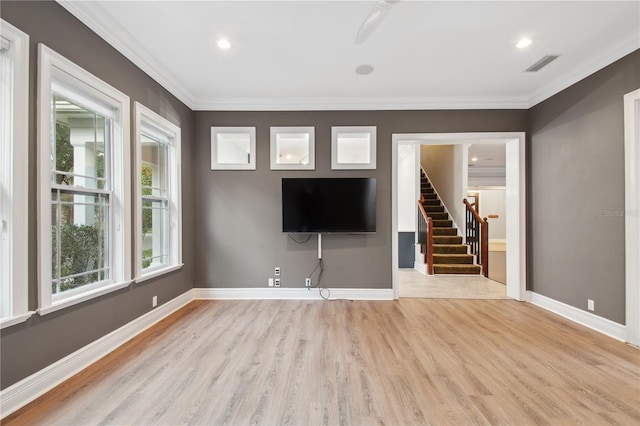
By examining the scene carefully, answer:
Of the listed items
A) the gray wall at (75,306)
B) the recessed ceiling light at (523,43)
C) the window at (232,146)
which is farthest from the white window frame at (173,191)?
the recessed ceiling light at (523,43)

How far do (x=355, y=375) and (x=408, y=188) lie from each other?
5730 millimetres

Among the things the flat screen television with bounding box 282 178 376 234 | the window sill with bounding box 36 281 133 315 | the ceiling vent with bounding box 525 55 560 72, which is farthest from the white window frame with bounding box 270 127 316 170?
the ceiling vent with bounding box 525 55 560 72

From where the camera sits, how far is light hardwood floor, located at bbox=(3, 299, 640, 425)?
66.1 inches

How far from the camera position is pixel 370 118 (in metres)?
4.05

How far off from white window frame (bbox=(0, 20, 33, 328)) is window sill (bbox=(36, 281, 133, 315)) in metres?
0.12

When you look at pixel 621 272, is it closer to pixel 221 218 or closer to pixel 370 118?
pixel 370 118

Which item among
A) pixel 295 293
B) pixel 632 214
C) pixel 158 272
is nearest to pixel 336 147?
pixel 295 293

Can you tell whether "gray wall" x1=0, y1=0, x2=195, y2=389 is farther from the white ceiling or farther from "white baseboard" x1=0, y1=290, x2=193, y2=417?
the white ceiling

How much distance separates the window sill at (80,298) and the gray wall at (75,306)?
0.05 metres

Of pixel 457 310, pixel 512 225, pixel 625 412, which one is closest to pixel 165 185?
pixel 457 310

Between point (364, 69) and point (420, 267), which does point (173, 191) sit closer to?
point (364, 69)

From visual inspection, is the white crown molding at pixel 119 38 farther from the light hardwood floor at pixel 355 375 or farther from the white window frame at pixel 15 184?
the light hardwood floor at pixel 355 375

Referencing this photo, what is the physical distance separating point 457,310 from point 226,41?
14.0 ft

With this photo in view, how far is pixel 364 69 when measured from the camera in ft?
10.4
